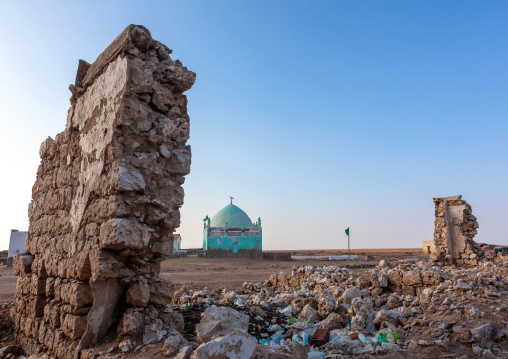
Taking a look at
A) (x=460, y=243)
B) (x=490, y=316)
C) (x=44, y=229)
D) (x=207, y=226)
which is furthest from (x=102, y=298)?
(x=207, y=226)

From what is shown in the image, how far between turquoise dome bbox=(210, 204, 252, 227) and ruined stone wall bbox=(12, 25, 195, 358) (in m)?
26.8

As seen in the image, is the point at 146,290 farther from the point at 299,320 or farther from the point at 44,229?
the point at 299,320

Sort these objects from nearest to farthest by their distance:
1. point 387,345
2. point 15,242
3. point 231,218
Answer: point 387,345 → point 15,242 → point 231,218

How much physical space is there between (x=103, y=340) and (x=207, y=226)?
26488 millimetres

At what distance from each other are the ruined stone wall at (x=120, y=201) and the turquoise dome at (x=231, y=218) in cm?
2683

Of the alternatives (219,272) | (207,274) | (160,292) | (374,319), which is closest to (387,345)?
(374,319)

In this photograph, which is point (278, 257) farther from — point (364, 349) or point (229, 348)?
point (229, 348)

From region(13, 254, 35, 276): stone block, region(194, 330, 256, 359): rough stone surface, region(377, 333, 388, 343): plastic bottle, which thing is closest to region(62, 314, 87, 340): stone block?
region(194, 330, 256, 359): rough stone surface

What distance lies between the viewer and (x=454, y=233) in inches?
486

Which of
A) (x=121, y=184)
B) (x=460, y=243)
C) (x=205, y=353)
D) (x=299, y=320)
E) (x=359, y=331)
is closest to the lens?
(x=205, y=353)

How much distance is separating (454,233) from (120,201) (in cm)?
1264

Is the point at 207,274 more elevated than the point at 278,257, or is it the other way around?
the point at 207,274

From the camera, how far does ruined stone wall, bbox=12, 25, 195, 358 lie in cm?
336

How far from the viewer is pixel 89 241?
355cm
